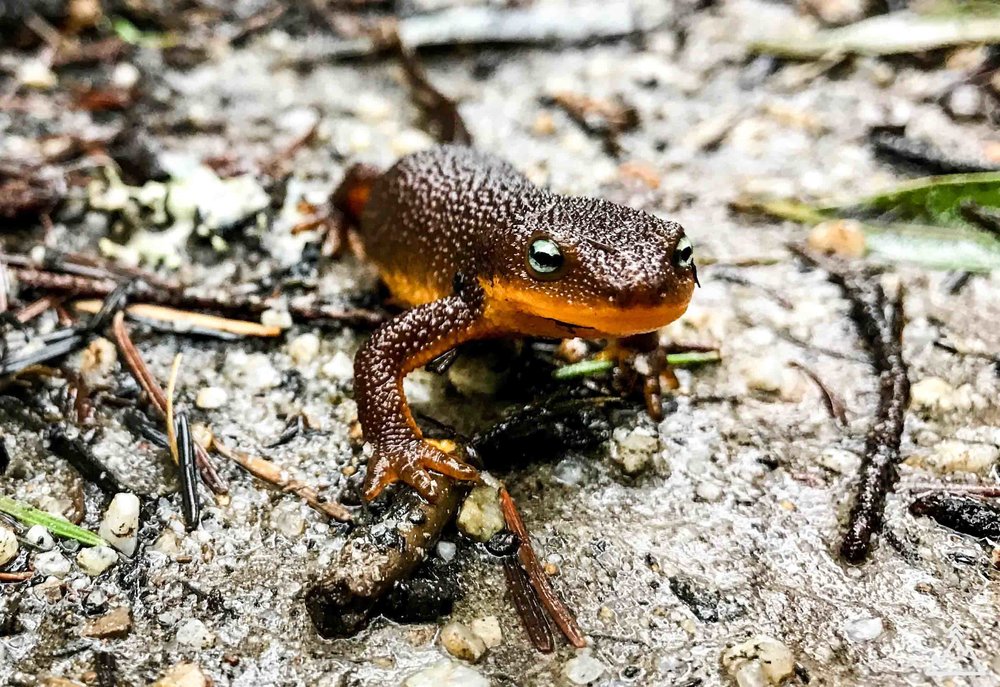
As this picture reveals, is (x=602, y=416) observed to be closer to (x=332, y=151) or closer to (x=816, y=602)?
(x=816, y=602)

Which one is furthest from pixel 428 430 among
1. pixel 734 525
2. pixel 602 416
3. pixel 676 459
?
pixel 734 525

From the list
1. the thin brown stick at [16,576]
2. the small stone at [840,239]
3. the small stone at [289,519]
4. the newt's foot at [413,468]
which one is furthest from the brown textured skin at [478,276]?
the small stone at [840,239]

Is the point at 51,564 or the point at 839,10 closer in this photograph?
the point at 51,564

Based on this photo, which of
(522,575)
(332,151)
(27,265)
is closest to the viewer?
(522,575)

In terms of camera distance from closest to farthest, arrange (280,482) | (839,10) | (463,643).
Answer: (463,643) → (280,482) → (839,10)

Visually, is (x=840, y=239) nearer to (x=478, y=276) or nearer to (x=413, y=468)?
(x=478, y=276)

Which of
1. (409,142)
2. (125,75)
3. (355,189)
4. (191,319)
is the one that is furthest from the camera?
(125,75)

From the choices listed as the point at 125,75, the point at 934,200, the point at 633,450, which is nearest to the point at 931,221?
the point at 934,200

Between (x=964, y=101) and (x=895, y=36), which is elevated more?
(x=895, y=36)
